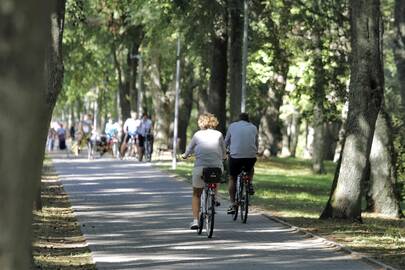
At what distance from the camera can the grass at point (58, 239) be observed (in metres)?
12.2

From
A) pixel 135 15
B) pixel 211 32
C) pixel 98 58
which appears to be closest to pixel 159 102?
pixel 98 58

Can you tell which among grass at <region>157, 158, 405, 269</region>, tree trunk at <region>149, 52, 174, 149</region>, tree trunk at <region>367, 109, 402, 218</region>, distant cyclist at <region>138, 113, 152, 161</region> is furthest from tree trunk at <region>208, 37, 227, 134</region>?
tree trunk at <region>149, 52, 174, 149</region>

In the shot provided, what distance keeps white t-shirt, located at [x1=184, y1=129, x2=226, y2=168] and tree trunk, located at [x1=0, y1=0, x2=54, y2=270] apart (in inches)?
465

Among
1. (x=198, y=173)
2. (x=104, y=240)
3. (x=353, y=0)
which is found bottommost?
(x=104, y=240)

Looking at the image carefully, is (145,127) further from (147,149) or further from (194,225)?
(194,225)

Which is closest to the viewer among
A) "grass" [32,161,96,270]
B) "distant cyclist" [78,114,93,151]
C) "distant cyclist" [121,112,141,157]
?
"grass" [32,161,96,270]

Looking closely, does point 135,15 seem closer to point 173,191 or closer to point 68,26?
point 68,26

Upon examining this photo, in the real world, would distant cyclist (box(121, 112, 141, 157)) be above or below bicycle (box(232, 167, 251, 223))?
above

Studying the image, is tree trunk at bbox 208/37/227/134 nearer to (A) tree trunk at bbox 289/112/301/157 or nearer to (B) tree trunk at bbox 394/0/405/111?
(B) tree trunk at bbox 394/0/405/111

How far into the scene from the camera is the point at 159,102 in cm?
5462

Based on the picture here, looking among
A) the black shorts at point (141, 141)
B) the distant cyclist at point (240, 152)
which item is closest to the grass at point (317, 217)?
the distant cyclist at point (240, 152)

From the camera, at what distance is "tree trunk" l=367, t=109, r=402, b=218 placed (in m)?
22.2

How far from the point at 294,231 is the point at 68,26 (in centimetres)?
3111

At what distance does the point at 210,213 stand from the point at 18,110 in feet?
37.8
